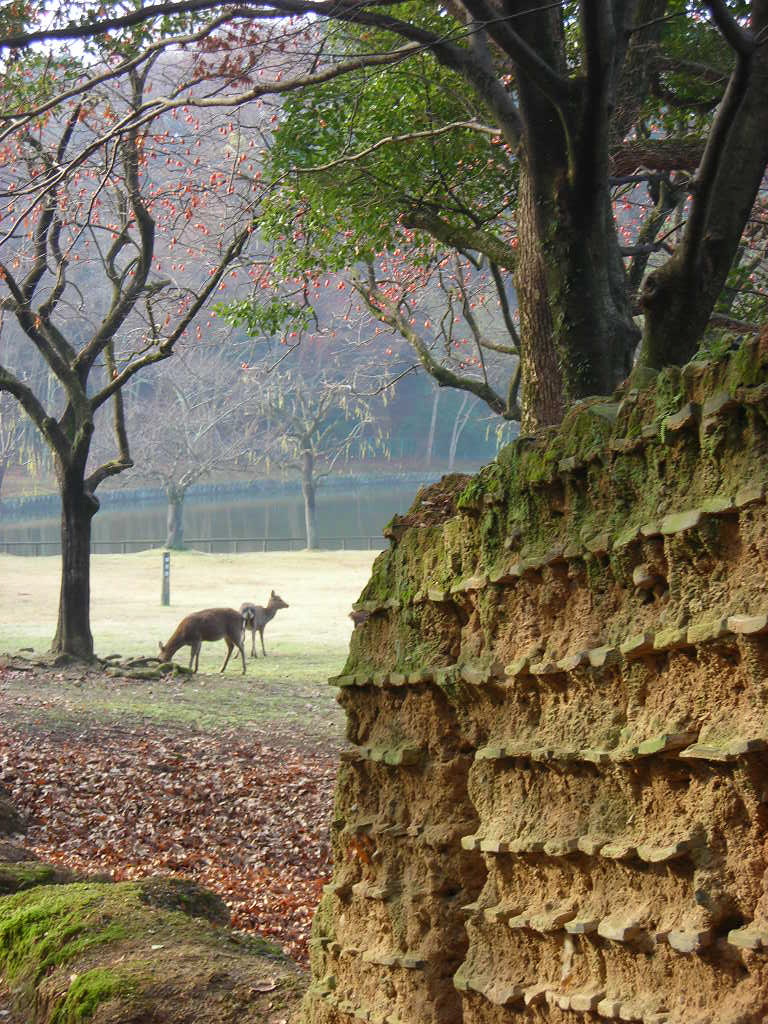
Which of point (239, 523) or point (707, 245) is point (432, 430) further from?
point (707, 245)

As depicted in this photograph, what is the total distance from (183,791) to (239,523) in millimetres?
54157

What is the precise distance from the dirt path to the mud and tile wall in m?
3.64

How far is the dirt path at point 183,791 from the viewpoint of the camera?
8805 mm

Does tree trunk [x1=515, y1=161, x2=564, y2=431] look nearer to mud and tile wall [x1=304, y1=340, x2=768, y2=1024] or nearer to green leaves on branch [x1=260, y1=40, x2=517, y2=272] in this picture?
green leaves on branch [x1=260, y1=40, x2=517, y2=272]

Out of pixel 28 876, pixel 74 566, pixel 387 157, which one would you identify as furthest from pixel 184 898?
pixel 74 566

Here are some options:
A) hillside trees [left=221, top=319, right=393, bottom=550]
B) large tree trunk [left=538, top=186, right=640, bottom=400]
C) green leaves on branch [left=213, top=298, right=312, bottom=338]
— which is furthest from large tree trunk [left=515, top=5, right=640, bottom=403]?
hillside trees [left=221, top=319, right=393, bottom=550]

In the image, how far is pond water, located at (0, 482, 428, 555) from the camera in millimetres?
51812

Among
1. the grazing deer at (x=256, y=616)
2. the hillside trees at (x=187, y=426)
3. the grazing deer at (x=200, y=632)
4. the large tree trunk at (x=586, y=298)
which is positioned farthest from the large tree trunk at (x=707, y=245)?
the hillside trees at (x=187, y=426)

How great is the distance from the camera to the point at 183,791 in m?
11.5

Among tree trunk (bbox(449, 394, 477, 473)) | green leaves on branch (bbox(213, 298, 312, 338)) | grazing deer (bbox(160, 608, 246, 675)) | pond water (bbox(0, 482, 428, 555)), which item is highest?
tree trunk (bbox(449, 394, 477, 473))

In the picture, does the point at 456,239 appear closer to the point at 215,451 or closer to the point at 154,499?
the point at 215,451

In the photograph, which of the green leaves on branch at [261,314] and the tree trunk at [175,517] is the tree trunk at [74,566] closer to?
the green leaves on branch at [261,314]

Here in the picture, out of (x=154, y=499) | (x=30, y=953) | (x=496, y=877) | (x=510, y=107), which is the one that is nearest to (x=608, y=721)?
(x=496, y=877)

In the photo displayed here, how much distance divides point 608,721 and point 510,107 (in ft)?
21.4
